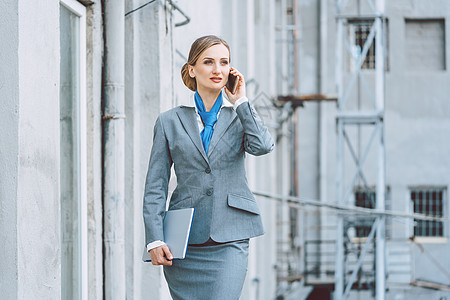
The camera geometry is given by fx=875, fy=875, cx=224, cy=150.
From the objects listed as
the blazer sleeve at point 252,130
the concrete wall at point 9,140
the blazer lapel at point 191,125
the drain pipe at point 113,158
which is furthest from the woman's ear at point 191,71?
the drain pipe at point 113,158

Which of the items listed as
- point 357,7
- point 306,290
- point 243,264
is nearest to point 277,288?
point 306,290

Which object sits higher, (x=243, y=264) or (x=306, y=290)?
(x=243, y=264)

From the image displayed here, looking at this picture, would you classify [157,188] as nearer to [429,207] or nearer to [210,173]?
[210,173]

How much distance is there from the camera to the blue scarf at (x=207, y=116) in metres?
3.83

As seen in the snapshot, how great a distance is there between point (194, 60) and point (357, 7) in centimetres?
1978

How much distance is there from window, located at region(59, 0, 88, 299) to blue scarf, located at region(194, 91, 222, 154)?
37.3 inches

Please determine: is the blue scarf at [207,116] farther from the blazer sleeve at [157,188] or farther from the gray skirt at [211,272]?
the gray skirt at [211,272]

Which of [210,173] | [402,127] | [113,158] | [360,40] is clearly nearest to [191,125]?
[210,173]

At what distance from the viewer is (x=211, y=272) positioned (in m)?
3.73

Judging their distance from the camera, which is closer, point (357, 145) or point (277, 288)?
point (277, 288)

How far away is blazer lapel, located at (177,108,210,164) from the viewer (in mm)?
3779

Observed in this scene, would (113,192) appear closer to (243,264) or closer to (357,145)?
(243,264)

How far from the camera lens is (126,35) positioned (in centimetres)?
543

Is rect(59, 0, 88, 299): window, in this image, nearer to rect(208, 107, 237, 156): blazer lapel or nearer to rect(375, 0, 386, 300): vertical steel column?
rect(208, 107, 237, 156): blazer lapel
